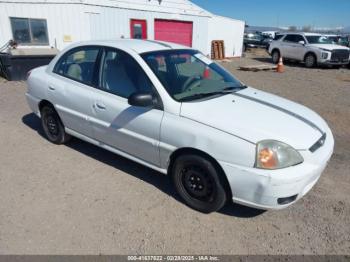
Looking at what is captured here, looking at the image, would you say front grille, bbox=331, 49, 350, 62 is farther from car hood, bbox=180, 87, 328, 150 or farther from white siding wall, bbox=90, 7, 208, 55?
car hood, bbox=180, 87, 328, 150

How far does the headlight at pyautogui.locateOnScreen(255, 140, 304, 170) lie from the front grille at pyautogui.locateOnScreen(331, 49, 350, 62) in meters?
14.3

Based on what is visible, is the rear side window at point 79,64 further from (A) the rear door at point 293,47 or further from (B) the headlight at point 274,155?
(A) the rear door at point 293,47

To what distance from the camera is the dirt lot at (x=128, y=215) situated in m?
2.71

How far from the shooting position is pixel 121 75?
3.53 meters

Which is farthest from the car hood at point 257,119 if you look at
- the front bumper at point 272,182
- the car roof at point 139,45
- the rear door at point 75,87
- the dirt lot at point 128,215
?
the rear door at point 75,87

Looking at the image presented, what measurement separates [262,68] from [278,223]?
→ 1220cm

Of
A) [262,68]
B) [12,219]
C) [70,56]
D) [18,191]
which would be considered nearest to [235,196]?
[12,219]

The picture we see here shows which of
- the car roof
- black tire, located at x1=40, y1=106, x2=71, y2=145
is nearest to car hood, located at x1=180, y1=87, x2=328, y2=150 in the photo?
the car roof

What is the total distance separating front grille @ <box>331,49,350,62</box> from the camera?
1470 centimetres

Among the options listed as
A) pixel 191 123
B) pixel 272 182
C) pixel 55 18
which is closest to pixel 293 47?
pixel 55 18

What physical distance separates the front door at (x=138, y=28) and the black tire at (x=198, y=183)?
12.4 meters

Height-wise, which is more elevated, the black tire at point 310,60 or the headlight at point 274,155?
the headlight at point 274,155

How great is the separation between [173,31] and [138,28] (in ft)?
8.01

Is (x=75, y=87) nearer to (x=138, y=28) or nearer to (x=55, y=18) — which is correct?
(x=55, y=18)
